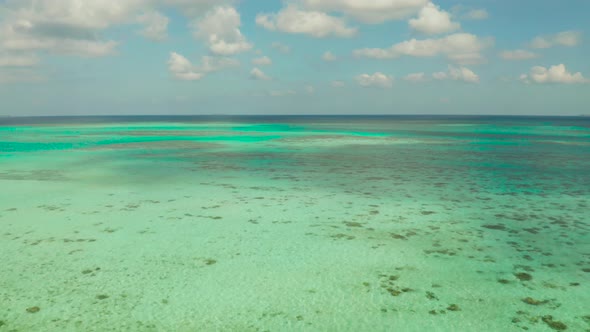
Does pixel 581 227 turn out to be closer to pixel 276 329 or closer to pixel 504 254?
pixel 504 254

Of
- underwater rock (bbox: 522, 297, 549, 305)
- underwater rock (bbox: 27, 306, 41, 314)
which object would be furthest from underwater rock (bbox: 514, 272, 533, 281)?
underwater rock (bbox: 27, 306, 41, 314)

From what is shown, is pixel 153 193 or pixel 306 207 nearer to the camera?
pixel 306 207

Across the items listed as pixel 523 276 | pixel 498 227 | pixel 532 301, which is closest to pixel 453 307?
pixel 532 301

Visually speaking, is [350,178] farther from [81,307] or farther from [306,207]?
[81,307]

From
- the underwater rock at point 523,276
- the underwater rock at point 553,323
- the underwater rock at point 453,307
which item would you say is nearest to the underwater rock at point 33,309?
the underwater rock at point 453,307

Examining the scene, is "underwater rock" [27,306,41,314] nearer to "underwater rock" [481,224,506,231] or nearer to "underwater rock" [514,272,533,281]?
"underwater rock" [514,272,533,281]

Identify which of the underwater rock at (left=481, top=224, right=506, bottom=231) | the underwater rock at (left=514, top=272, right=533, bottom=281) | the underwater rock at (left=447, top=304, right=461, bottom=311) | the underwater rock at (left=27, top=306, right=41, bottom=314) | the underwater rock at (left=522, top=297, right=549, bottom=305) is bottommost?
the underwater rock at (left=27, top=306, right=41, bottom=314)

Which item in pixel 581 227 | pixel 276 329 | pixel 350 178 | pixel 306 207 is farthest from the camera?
pixel 350 178

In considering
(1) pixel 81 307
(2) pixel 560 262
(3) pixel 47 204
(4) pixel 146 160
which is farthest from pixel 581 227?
(4) pixel 146 160

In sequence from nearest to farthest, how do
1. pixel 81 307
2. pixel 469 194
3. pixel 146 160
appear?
pixel 81 307, pixel 469 194, pixel 146 160
